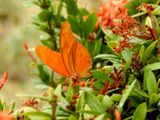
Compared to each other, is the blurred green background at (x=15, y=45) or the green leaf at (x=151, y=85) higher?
the green leaf at (x=151, y=85)

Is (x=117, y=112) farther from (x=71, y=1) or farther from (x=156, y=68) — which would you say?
(x=71, y=1)

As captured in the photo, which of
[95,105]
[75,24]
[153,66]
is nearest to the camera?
[95,105]

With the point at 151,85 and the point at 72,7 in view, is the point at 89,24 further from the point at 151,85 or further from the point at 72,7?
the point at 151,85

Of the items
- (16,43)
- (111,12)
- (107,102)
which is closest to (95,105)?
(107,102)

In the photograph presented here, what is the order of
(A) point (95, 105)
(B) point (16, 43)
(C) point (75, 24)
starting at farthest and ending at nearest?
(B) point (16, 43) → (C) point (75, 24) → (A) point (95, 105)

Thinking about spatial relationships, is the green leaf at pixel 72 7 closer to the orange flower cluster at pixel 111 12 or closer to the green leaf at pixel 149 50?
the orange flower cluster at pixel 111 12

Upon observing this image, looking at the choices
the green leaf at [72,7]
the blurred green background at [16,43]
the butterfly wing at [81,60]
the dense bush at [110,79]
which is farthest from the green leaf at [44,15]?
the blurred green background at [16,43]

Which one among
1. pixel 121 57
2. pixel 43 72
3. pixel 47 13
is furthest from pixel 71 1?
pixel 121 57
